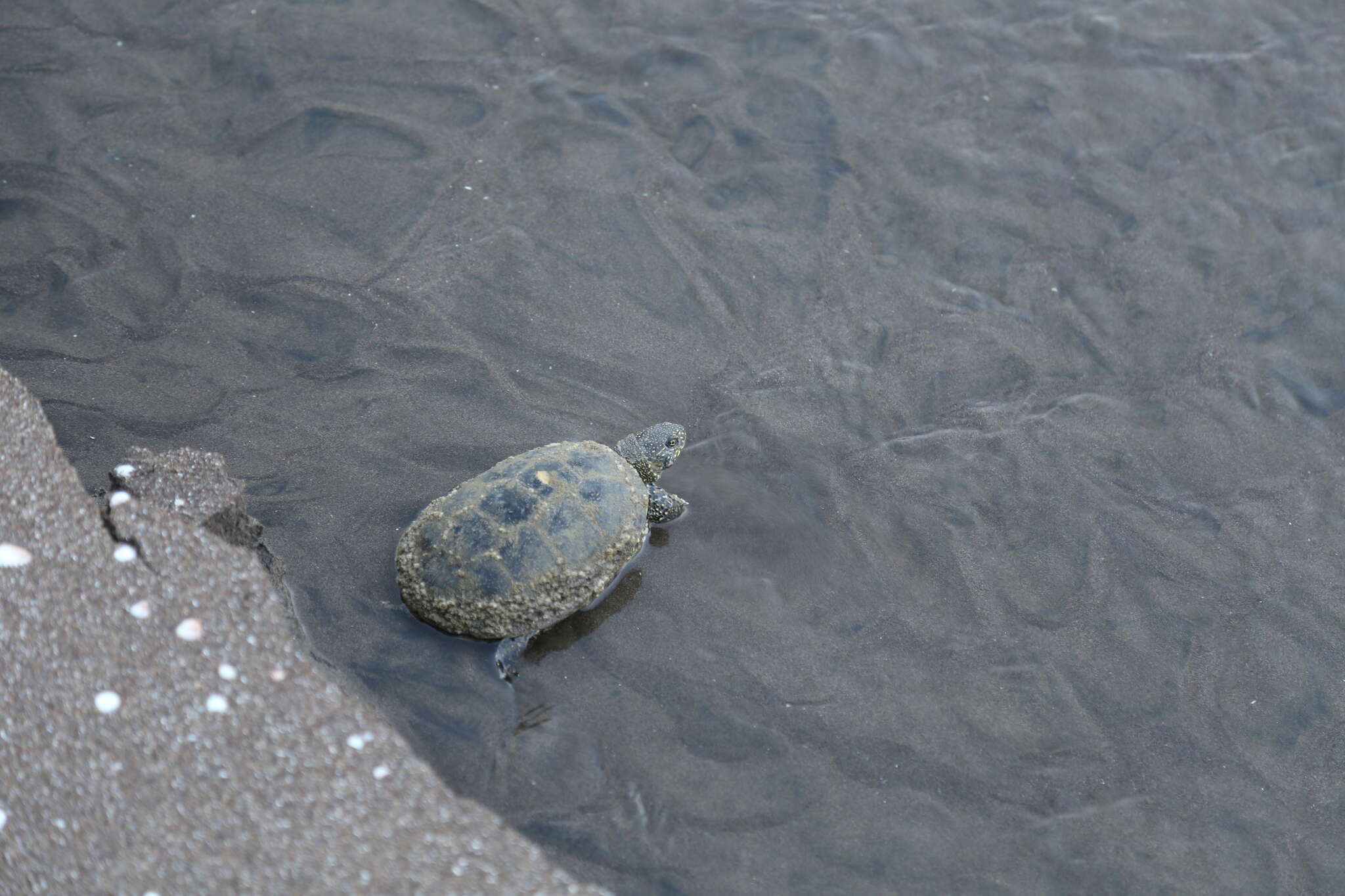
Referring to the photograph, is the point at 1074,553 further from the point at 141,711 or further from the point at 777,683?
the point at 141,711


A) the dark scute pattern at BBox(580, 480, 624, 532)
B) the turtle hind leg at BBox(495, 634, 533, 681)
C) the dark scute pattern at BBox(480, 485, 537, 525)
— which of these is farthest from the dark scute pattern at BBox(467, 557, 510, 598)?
the dark scute pattern at BBox(580, 480, 624, 532)

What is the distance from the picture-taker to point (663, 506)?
3867 millimetres

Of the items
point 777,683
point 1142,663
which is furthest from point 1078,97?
point 777,683

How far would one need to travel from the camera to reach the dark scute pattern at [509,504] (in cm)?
327

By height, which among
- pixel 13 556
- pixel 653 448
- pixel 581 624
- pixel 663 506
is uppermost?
pixel 13 556

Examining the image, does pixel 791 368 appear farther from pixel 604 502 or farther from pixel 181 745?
pixel 181 745

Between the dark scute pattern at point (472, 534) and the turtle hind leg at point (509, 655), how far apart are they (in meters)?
0.36

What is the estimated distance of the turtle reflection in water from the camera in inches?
127

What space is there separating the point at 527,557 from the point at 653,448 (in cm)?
86

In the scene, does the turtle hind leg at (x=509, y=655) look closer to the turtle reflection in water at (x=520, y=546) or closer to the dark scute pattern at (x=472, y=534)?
the turtle reflection in water at (x=520, y=546)

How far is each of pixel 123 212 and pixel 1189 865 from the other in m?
5.02

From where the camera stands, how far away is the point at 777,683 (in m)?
3.49

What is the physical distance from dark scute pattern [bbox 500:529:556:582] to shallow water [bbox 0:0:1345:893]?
378 millimetres

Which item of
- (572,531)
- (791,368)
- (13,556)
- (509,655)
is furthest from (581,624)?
(13,556)
